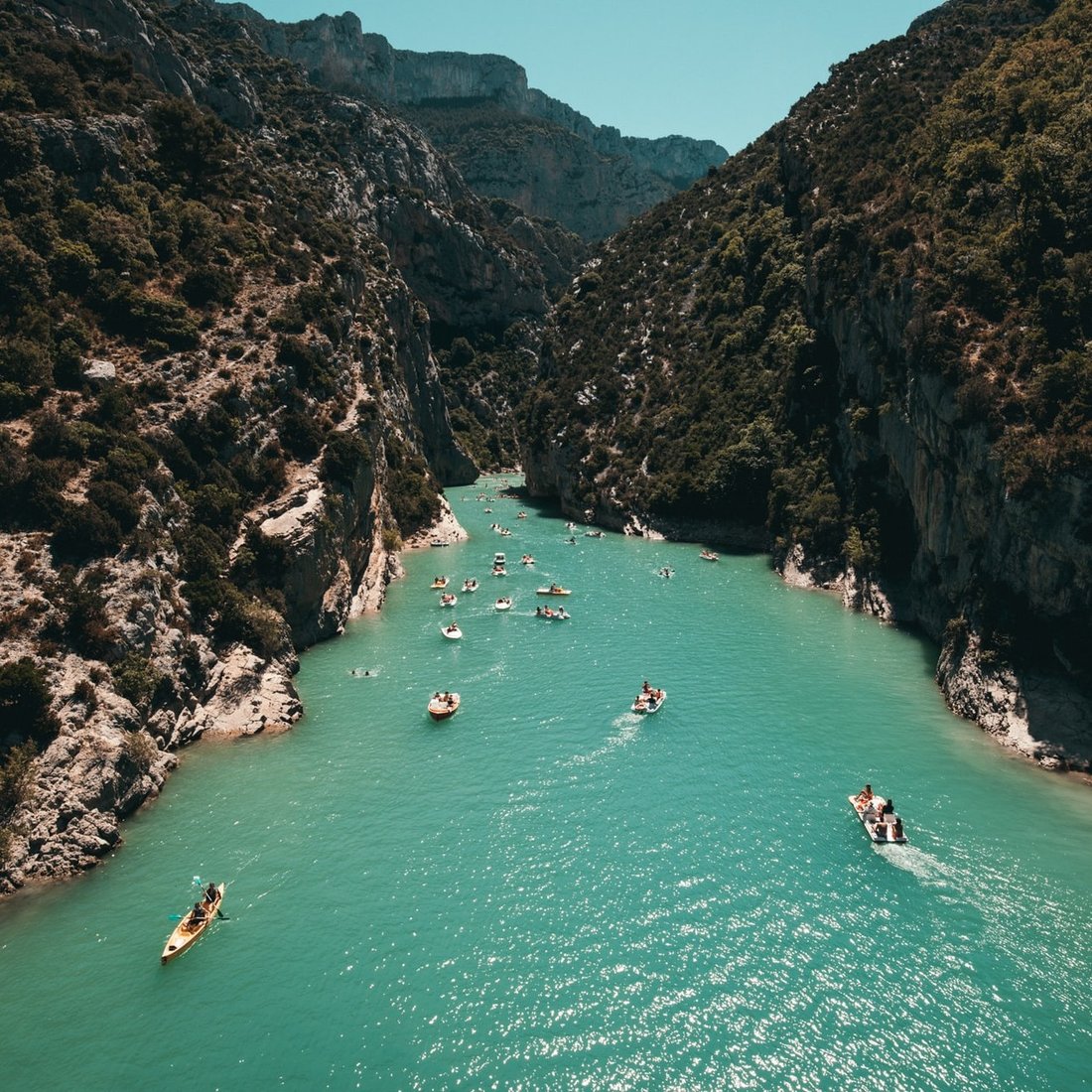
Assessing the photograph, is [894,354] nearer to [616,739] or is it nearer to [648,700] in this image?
[648,700]

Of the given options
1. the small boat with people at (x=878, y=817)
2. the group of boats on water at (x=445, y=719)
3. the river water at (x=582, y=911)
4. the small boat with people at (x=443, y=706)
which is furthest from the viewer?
the small boat with people at (x=443, y=706)

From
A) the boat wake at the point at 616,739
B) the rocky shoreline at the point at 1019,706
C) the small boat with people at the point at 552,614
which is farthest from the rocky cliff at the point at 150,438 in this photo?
the rocky shoreline at the point at 1019,706

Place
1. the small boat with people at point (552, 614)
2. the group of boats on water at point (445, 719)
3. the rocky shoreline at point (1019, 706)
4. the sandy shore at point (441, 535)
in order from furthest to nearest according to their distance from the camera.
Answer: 1. the sandy shore at point (441, 535)
2. the small boat with people at point (552, 614)
3. the rocky shoreline at point (1019, 706)
4. the group of boats on water at point (445, 719)

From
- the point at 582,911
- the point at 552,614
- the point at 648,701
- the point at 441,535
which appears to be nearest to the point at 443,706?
the point at 648,701

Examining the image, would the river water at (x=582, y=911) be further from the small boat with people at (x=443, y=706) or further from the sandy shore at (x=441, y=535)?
the sandy shore at (x=441, y=535)

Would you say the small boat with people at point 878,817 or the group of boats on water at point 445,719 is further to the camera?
the small boat with people at point 878,817

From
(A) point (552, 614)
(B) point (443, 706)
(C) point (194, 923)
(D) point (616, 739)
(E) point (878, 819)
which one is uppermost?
(E) point (878, 819)

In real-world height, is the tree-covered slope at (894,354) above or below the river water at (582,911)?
above
